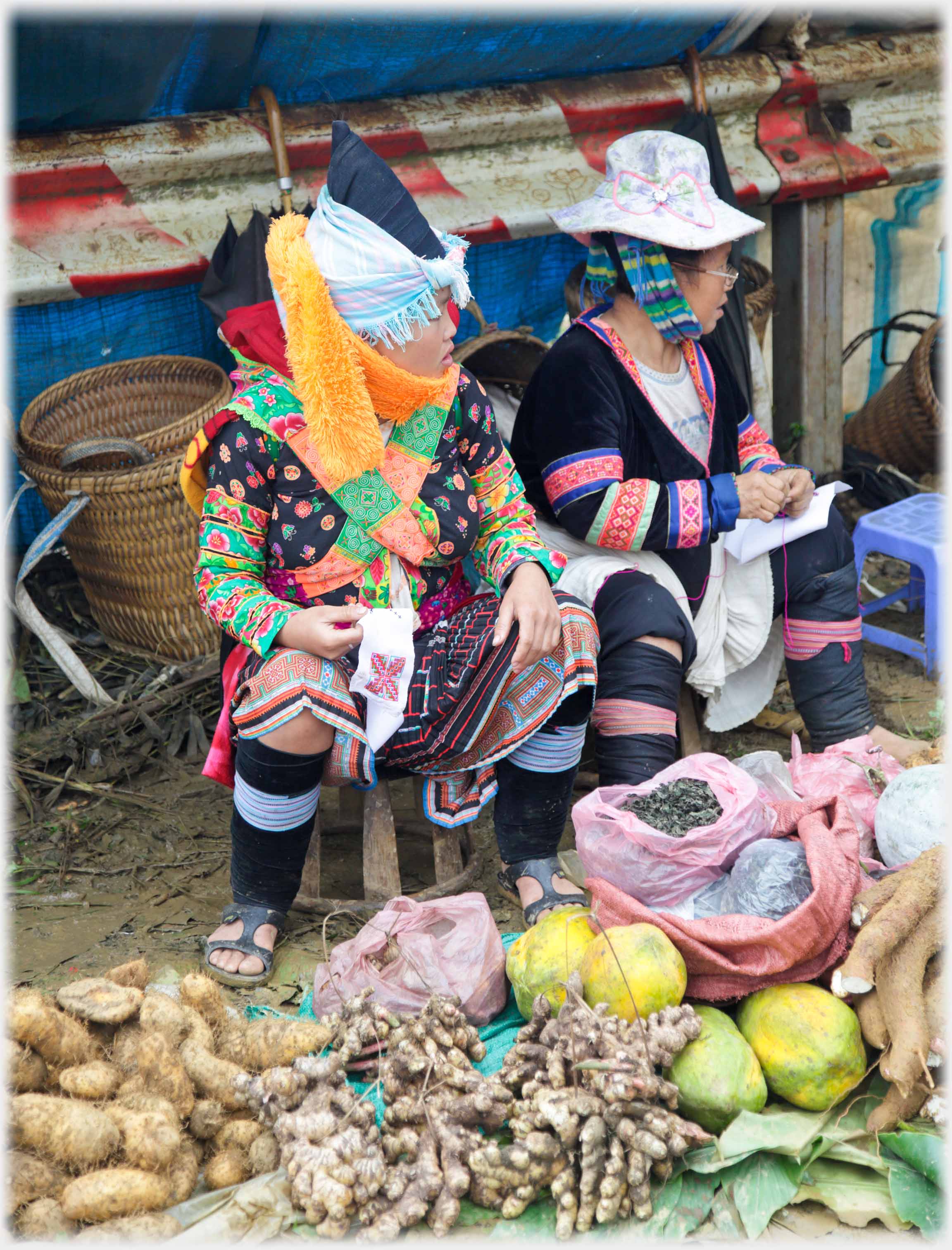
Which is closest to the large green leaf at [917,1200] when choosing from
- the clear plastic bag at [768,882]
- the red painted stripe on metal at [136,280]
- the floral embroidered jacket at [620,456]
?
the clear plastic bag at [768,882]

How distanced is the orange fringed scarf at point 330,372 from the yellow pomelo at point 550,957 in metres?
1.08

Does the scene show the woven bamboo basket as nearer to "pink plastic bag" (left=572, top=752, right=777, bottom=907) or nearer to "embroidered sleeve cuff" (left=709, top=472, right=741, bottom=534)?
"embroidered sleeve cuff" (left=709, top=472, right=741, bottom=534)

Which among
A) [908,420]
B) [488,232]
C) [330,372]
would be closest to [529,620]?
[330,372]

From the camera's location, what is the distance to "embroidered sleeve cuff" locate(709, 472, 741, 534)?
3219mm

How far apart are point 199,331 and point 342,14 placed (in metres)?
1.24

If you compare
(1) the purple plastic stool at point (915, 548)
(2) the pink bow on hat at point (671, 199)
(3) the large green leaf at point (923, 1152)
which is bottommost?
(3) the large green leaf at point (923, 1152)

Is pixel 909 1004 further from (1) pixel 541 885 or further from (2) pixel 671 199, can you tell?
(2) pixel 671 199

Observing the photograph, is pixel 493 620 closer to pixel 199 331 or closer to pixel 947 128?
pixel 199 331

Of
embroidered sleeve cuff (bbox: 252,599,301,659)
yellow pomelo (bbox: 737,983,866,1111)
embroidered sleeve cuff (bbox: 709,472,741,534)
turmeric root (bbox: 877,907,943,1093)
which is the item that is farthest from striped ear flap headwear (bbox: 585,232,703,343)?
yellow pomelo (bbox: 737,983,866,1111)

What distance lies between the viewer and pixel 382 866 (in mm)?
2969

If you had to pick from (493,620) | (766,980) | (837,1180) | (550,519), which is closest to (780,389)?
(550,519)

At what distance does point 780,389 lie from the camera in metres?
5.08

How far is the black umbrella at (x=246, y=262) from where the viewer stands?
361 centimetres

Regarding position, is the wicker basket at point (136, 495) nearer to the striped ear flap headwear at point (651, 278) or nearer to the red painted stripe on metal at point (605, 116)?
the striped ear flap headwear at point (651, 278)
